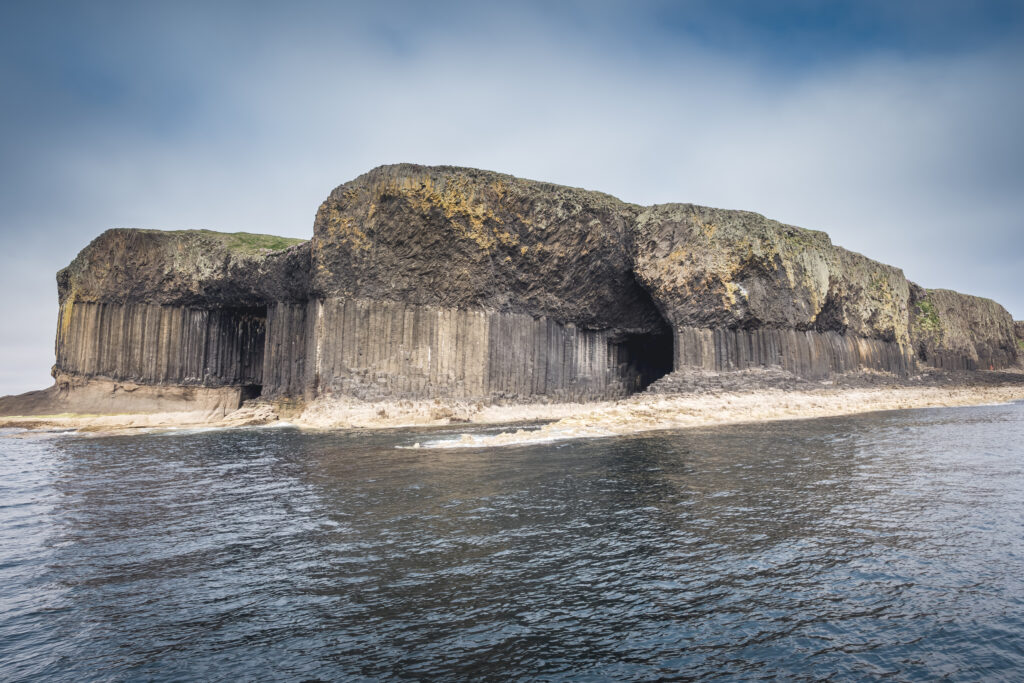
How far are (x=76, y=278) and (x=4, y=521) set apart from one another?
29.5m

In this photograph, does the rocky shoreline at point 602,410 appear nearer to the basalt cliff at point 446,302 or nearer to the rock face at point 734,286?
the basalt cliff at point 446,302

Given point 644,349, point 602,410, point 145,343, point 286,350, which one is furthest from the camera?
point 644,349

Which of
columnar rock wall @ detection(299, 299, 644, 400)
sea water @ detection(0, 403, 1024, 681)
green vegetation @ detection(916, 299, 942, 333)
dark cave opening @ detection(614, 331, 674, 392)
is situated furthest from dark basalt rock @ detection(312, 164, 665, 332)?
green vegetation @ detection(916, 299, 942, 333)

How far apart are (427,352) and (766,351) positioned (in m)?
17.3

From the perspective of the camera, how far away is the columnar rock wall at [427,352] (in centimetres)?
2559

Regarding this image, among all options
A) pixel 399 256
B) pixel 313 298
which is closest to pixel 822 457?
pixel 399 256

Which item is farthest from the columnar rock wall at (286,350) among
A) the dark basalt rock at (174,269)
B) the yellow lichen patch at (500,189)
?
the yellow lichen patch at (500,189)

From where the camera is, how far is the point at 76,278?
106ft

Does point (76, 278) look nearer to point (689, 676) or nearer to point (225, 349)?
point (225, 349)

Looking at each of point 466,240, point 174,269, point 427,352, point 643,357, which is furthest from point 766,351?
point 174,269

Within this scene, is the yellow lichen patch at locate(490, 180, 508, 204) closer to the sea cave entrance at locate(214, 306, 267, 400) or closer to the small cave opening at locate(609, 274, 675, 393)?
A: the small cave opening at locate(609, 274, 675, 393)

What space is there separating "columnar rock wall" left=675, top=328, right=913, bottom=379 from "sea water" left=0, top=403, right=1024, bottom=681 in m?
17.9

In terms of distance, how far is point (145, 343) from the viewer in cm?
3170

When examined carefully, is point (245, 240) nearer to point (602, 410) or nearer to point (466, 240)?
point (466, 240)
